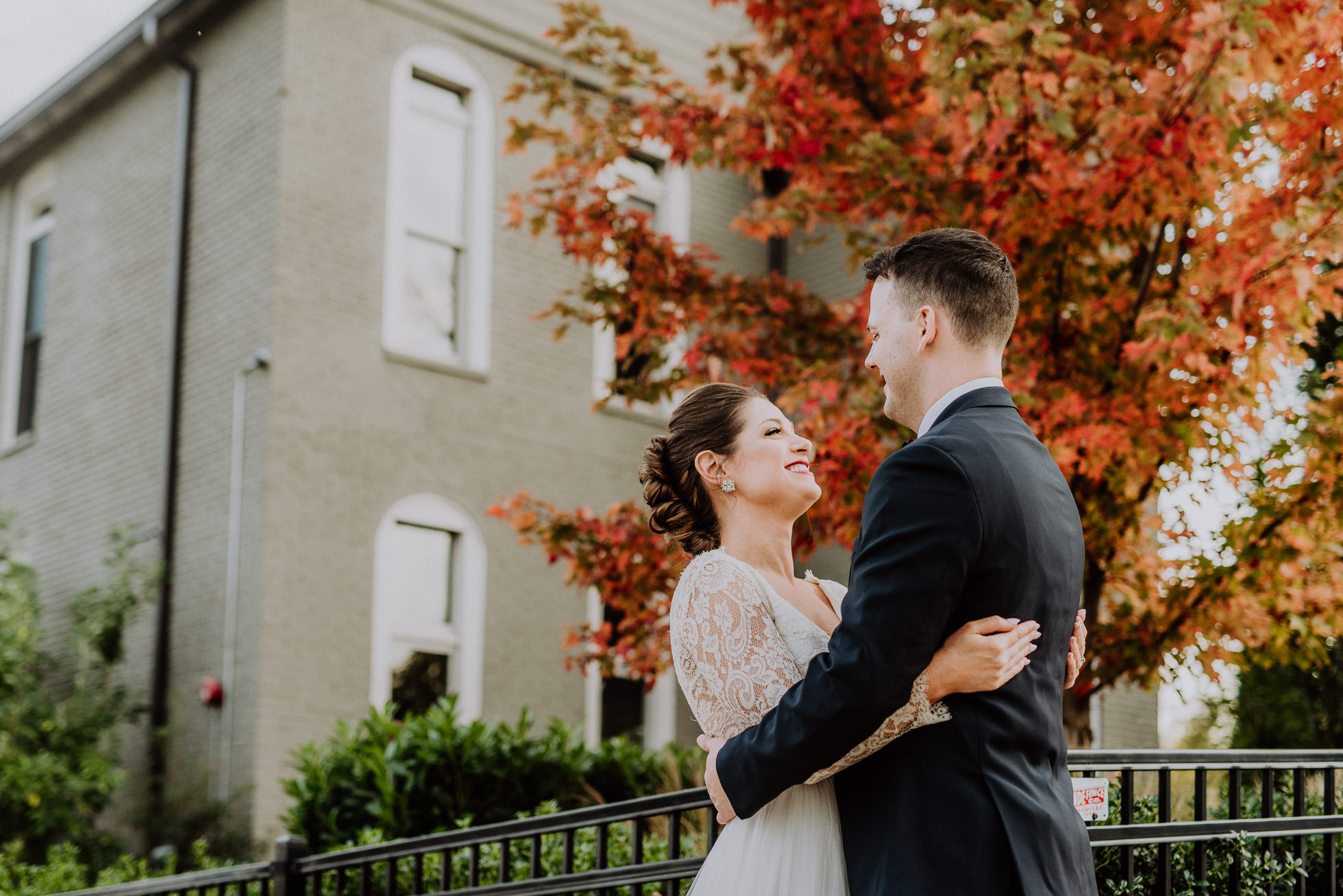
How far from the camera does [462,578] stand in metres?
11.4

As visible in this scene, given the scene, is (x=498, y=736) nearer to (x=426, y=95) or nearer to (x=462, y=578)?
(x=462, y=578)

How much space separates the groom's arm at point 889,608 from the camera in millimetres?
2541

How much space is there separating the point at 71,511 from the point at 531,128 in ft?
24.3

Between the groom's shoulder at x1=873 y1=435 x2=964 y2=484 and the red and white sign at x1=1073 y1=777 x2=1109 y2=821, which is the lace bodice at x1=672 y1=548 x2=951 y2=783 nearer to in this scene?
the groom's shoulder at x1=873 y1=435 x2=964 y2=484

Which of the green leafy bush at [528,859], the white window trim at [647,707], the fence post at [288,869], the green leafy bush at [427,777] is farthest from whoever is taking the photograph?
the white window trim at [647,707]

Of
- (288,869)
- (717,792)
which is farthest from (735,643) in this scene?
(288,869)

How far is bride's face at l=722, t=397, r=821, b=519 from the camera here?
11.4 feet

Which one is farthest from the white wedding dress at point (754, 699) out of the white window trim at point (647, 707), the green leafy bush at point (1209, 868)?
the white window trim at point (647, 707)

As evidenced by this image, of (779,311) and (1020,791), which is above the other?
(779,311)

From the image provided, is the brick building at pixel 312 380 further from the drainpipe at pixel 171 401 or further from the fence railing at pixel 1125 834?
the fence railing at pixel 1125 834

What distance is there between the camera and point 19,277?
14078mm

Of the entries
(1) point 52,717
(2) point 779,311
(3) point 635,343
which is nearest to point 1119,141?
(2) point 779,311

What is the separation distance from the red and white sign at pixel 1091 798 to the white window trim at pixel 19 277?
12437mm

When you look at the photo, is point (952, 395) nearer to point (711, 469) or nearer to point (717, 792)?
point (711, 469)
